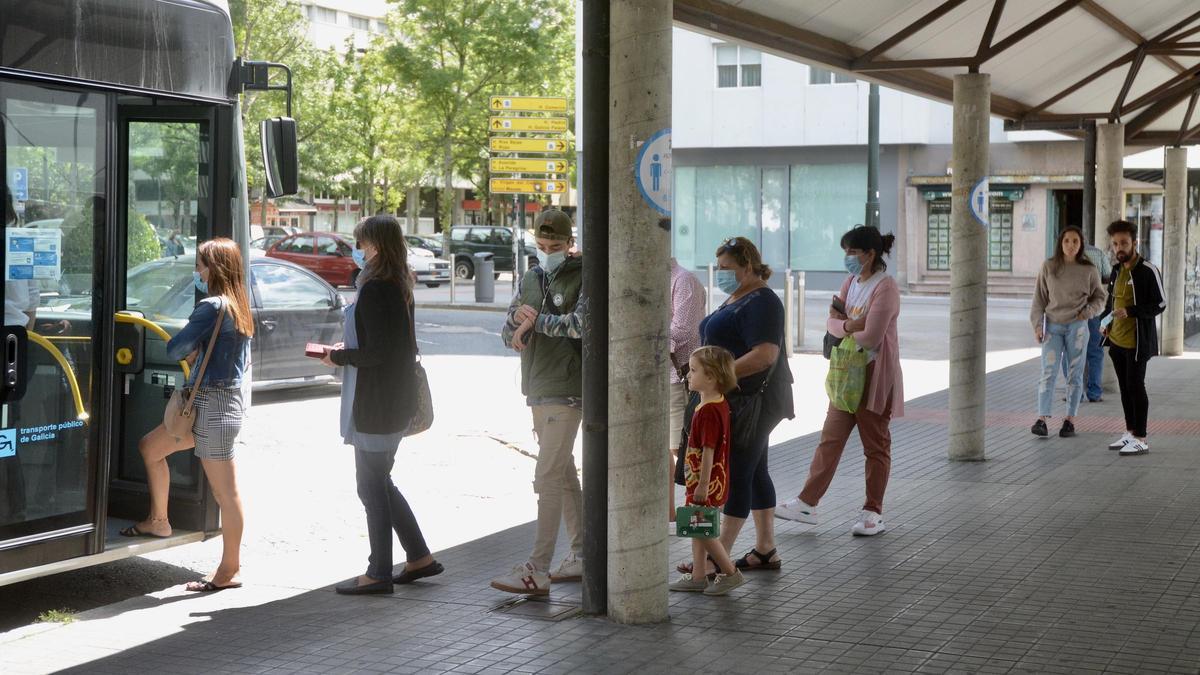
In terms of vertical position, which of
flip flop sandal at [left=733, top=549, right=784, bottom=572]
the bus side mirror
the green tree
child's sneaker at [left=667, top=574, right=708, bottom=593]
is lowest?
child's sneaker at [left=667, top=574, right=708, bottom=593]

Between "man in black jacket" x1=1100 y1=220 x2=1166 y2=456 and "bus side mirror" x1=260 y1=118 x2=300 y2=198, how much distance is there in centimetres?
666

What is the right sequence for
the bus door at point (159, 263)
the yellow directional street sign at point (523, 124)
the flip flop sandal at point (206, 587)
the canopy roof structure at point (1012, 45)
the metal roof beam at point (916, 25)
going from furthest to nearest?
the yellow directional street sign at point (523, 124) → the metal roof beam at point (916, 25) → the canopy roof structure at point (1012, 45) → the bus door at point (159, 263) → the flip flop sandal at point (206, 587)

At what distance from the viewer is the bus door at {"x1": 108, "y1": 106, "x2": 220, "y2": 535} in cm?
736

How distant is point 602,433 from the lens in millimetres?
6477

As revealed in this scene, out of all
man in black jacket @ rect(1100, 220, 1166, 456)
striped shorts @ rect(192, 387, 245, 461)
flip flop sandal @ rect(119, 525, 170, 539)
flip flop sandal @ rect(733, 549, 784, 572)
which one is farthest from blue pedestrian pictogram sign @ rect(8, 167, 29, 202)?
man in black jacket @ rect(1100, 220, 1166, 456)

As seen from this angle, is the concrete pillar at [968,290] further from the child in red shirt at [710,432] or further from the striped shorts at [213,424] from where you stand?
the striped shorts at [213,424]

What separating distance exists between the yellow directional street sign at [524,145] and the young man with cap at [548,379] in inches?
739

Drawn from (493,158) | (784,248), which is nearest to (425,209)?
(784,248)

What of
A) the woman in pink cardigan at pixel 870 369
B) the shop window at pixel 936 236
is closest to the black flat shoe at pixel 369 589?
the woman in pink cardigan at pixel 870 369

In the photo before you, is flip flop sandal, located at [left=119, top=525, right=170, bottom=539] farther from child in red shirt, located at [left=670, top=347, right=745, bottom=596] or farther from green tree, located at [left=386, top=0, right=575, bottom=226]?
green tree, located at [left=386, top=0, right=575, bottom=226]

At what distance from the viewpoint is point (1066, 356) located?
1243 centimetres

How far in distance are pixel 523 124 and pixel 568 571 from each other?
749 inches

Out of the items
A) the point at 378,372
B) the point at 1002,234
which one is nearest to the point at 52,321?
the point at 378,372

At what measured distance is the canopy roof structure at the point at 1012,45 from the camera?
10.4 metres
